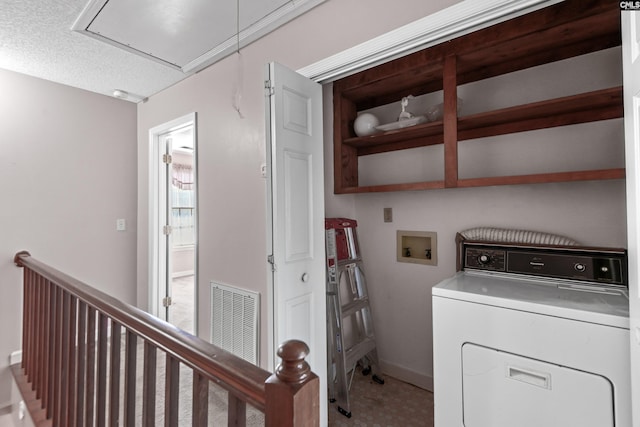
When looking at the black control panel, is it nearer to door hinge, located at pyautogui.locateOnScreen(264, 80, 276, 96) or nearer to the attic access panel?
door hinge, located at pyautogui.locateOnScreen(264, 80, 276, 96)

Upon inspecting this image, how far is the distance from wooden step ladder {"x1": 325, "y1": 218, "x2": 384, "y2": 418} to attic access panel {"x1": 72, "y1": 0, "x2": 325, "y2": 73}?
1.37 m

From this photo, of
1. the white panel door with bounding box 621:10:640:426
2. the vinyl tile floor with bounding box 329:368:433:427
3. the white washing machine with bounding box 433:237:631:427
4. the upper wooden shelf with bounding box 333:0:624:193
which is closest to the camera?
the white panel door with bounding box 621:10:640:426

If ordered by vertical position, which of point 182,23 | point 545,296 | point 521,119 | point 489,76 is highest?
point 182,23

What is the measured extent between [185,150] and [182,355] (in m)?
5.74

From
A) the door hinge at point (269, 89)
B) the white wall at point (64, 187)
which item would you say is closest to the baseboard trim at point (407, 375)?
the door hinge at point (269, 89)

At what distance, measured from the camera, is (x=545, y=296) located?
1345 mm

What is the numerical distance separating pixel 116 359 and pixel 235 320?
4.02ft

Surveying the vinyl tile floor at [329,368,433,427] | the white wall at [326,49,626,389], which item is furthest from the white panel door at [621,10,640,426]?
the vinyl tile floor at [329,368,433,427]

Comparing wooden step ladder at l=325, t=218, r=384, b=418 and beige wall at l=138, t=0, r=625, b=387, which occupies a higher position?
beige wall at l=138, t=0, r=625, b=387

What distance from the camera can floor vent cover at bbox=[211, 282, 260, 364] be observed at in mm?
2219

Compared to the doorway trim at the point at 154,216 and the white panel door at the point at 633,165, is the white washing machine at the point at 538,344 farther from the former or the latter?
the doorway trim at the point at 154,216

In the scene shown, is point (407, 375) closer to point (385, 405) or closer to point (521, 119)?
point (385, 405)

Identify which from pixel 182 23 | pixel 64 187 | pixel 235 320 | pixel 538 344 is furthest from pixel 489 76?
pixel 64 187

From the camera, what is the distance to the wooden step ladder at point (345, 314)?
2146mm
